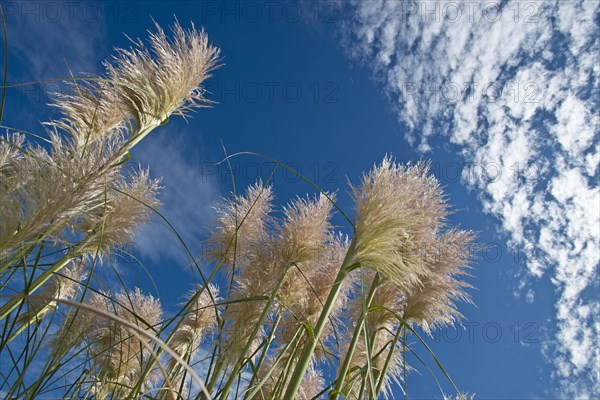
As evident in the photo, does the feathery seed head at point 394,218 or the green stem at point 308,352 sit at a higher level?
the feathery seed head at point 394,218

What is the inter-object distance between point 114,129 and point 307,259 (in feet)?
4.94

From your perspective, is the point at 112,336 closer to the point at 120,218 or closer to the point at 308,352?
the point at 120,218

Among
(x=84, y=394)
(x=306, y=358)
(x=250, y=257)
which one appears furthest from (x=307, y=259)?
(x=84, y=394)

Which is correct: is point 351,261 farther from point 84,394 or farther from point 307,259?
point 84,394

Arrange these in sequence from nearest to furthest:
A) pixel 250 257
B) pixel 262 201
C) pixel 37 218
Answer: pixel 37 218 → pixel 250 257 → pixel 262 201

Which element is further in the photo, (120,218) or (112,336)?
(112,336)

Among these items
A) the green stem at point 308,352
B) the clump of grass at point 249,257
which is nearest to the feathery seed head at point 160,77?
the clump of grass at point 249,257

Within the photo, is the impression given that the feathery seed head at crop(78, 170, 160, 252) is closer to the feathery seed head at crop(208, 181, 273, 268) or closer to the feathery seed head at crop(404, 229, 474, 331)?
the feathery seed head at crop(208, 181, 273, 268)

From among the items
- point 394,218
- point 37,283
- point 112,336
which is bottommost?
point 37,283

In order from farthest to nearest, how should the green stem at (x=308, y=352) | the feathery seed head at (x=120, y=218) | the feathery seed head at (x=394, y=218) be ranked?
1. the feathery seed head at (x=120, y=218)
2. the feathery seed head at (x=394, y=218)
3. the green stem at (x=308, y=352)

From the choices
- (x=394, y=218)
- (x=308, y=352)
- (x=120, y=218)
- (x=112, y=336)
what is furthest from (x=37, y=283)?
(x=394, y=218)

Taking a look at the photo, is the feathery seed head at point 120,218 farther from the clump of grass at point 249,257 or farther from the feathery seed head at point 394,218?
the feathery seed head at point 394,218

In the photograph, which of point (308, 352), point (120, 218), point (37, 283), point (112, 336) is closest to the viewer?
point (308, 352)

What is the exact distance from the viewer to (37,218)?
5.32 ft
